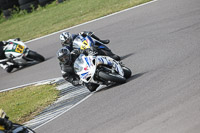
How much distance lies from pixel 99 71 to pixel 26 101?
354 centimetres

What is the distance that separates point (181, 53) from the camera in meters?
11.3

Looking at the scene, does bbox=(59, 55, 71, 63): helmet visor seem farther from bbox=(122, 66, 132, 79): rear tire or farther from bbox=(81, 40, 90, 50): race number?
bbox=(81, 40, 90, 50): race number

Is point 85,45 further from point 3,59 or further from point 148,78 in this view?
point 3,59

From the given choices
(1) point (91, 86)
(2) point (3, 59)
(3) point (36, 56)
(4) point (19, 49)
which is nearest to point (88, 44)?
(1) point (91, 86)

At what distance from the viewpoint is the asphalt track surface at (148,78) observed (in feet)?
25.2

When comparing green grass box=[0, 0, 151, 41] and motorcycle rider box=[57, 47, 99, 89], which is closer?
motorcycle rider box=[57, 47, 99, 89]

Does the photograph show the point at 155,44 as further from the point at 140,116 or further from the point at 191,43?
the point at 140,116

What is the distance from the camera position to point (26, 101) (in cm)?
1286

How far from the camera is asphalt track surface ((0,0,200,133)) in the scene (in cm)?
770

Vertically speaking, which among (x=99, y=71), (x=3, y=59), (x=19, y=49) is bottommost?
(x=3, y=59)

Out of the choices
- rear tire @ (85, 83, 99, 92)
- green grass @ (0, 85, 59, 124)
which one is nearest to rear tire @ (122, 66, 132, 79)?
rear tire @ (85, 83, 99, 92)

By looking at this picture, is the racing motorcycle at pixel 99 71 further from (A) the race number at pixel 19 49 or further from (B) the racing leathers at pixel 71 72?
(A) the race number at pixel 19 49

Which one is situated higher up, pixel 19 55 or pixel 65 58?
pixel 65 58

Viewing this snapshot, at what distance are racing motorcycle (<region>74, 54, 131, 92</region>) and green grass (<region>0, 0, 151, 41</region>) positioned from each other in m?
9.17
